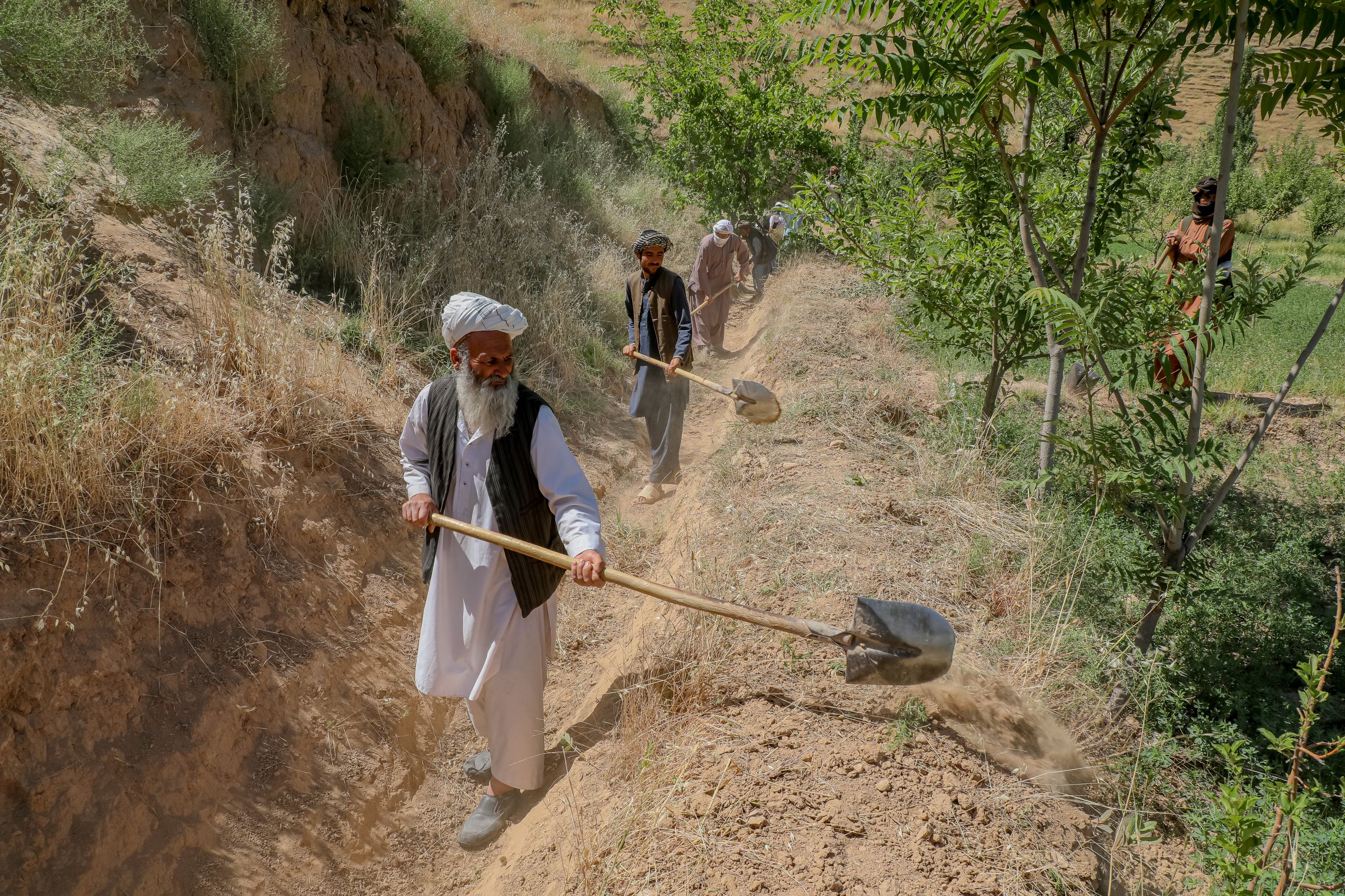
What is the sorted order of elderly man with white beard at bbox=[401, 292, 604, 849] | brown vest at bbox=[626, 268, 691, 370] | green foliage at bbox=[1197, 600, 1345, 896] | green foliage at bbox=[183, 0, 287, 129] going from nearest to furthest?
green foliage at bbox=[1197, 600, 1345, 896] < elderly man with white beard at bbox=[401, 292, 604, 849] < brown vest at bbox=[626, 268, 691, 370] < green foliage at bbox=[183, 0, 287, 129]

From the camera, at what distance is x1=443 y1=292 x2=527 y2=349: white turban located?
307 cm

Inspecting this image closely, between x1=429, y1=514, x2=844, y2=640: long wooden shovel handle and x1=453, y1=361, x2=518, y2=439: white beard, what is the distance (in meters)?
0.38

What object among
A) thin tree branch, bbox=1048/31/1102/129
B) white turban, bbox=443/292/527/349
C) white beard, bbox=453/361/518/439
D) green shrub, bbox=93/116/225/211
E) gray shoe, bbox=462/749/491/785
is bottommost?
gray shoe, bbox=462/749/491/785

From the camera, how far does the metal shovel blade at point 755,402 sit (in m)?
6.01

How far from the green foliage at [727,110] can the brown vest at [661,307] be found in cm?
602

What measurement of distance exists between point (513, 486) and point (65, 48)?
4763 millimetres

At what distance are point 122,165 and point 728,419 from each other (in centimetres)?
525

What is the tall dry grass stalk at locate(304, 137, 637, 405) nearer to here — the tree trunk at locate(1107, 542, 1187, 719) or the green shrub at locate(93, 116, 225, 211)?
the green shrub at locate(93, 116, 225, 211)

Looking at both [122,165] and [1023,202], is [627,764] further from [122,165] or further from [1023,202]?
[122,165]

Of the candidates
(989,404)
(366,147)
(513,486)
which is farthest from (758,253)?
(513,486)

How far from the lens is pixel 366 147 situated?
802 centimetres

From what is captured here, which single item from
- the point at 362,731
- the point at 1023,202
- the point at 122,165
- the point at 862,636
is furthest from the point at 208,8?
the point at 862,636

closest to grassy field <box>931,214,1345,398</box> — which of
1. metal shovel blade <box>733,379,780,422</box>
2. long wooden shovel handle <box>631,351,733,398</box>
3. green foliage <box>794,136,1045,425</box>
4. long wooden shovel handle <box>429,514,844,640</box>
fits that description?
green foliage <box>794,136,1045,425</box>

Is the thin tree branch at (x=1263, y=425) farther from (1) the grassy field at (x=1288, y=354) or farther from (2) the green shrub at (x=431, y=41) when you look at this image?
→ (2) the green shrub at (x=431, y=41)
